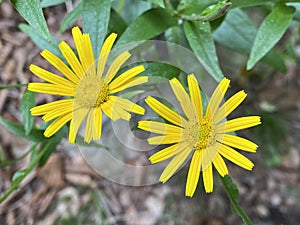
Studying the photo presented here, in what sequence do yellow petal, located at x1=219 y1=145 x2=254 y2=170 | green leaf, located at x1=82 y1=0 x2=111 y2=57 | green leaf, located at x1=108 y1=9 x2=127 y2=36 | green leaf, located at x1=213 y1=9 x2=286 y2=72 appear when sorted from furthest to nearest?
green leaf, located at x1=213 y1=9 x2=286 y2=72
green leaf, located at x1=108 y1=9 x2=127 y2=36
green leaf, located at x1=82 y1=0 x2=111 y2=57
yellow petal, located at x1=219 y1=145 x2=254 y2=170

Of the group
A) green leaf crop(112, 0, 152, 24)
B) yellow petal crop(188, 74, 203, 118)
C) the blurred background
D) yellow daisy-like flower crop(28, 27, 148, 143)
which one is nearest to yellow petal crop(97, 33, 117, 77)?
yellow daisy-like flower crop(28, 27, 148, 143)

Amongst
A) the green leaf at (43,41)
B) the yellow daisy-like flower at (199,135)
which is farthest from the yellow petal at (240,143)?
the green leaf at (43,41)

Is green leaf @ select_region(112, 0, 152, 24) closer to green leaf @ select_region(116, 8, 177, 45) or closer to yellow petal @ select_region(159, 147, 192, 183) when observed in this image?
green leaf @ select_region(116, 8, 177, 45)

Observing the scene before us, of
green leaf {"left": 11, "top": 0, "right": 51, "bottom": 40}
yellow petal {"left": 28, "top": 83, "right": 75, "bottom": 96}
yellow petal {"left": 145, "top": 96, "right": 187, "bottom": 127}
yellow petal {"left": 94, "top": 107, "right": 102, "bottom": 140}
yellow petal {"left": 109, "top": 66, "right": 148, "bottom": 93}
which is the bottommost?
yellow petal {"left": 145, "top": 96, "right": 187, "bottom": 127}

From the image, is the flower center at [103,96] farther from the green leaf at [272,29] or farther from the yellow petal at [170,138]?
the green leaf at [272,29]

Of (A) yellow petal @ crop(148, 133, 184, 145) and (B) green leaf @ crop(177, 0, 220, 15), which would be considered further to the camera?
(B) green leaf @ crop(177, 0, 220, 15)

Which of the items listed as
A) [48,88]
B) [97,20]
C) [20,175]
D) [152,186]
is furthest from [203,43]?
[152,186]

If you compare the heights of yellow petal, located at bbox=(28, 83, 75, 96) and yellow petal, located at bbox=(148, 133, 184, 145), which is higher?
yellow petal, located at bbox=(28, 83, 75, 96)
